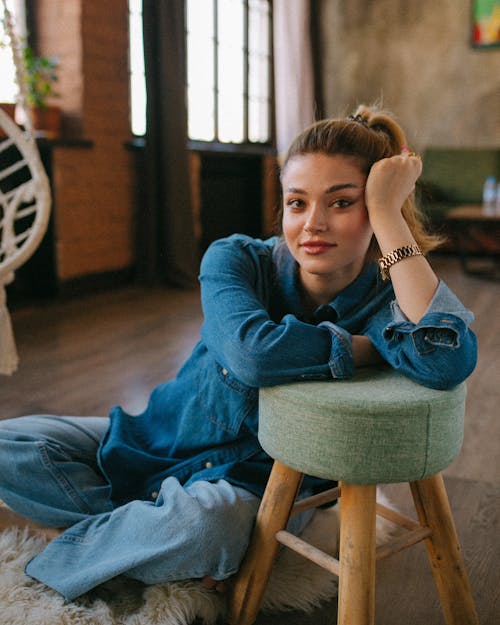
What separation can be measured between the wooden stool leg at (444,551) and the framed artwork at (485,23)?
20.1 feet

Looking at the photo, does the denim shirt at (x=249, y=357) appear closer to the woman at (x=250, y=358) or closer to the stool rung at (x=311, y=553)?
the woman at (x=250, y=358)

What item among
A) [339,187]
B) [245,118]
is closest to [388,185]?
[339,187]

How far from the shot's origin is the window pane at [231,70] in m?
5.36

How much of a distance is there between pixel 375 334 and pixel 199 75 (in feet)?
14.7

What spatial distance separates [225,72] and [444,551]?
16.3 ft

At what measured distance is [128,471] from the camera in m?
1.25

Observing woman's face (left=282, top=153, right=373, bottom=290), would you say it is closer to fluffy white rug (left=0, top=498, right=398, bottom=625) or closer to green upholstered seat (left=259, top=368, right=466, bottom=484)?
green upholstered seat (left=259, top=368, right=466, bottom=484)

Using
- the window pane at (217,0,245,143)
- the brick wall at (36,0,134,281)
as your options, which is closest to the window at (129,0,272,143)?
the window pane at (217,0,245,143)

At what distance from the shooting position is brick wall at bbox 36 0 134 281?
12.1ft

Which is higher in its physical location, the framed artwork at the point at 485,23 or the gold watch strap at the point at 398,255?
the framed artwork at the point at 485,23

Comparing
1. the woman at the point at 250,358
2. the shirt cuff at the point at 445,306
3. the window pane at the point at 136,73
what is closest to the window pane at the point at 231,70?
the window pane at the point at 136,73

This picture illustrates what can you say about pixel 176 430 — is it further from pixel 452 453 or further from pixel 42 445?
pixel 452 453

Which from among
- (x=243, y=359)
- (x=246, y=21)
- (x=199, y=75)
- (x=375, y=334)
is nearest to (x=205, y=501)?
(x=243, y=359)

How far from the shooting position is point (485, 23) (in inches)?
245
